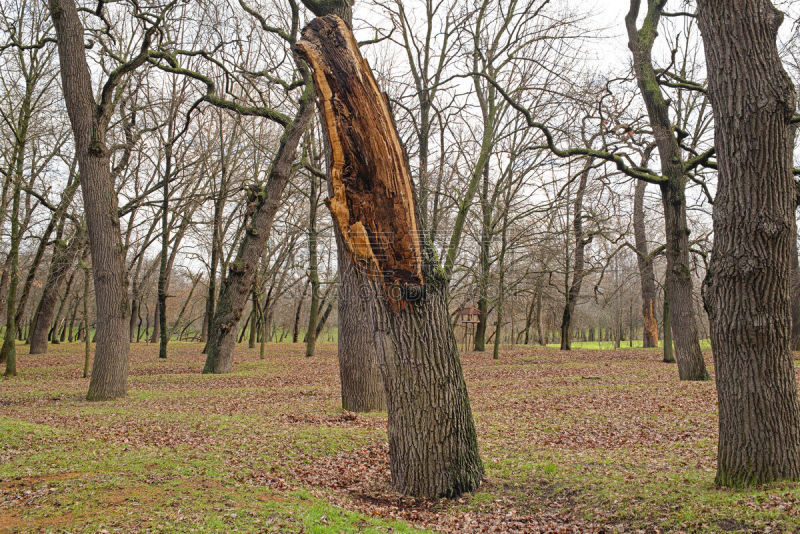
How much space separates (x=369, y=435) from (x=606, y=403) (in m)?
4.80

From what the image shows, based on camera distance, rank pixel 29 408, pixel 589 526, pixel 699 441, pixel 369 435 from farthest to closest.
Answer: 1. pixel 29 408
2. pixel 369 435
3. pixel 699 441
4. pixel 589 526

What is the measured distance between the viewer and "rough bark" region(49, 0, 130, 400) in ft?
31.4

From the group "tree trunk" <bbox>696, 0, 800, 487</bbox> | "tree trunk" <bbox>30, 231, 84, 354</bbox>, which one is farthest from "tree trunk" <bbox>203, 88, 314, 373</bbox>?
"tree trunk" <bbox>696, 0, 800, 487</bbox>

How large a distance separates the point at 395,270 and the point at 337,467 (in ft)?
8.56

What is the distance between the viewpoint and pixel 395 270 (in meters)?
4.79

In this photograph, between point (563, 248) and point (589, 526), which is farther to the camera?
point (563, 248)

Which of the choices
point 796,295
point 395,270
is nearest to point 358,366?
point 395,270

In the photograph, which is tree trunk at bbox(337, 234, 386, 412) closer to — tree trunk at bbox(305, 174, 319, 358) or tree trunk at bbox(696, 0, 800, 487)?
tree trunk at bbox(696, 0, 800, 487)

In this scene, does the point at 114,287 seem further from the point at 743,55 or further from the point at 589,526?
the point at 743,55

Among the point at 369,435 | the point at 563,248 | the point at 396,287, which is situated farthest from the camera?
the point at 563,248

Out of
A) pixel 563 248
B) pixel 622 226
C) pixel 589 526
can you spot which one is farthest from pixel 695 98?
pixel 589 526

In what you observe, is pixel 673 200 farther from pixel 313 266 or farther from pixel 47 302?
pixel 47 302

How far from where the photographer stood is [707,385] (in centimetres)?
1061

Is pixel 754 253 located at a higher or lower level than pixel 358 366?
higher
